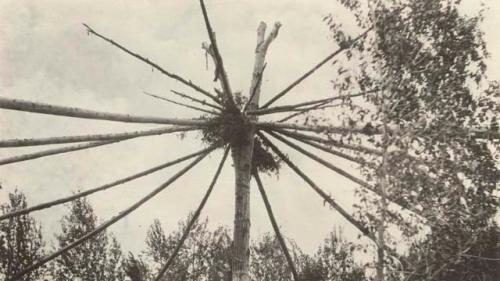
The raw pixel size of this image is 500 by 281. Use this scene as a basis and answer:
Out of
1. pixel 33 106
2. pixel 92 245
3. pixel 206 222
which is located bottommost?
pixel 92 245

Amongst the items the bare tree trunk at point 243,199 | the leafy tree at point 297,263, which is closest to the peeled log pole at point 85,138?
the bare tree trunk at point 243,199

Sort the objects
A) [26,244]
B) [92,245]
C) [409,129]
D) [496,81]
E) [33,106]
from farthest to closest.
A: [92,245] < [26,244] < [496,81] < [409,129] < [33,106]

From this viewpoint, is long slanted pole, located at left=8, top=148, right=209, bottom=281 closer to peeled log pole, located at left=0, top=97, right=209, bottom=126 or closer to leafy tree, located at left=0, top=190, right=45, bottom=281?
peeled log pole, located at left=0, top=97, right=209, bottom=126

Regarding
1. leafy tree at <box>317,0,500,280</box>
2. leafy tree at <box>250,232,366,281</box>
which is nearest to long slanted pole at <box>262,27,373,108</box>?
leafy tree at <box>317,0,500,280</box>

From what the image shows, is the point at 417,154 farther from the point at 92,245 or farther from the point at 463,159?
the point at 92,245

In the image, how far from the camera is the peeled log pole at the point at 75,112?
4.33 metres

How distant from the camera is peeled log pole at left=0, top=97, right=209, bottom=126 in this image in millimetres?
4328

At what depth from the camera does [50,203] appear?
21.6 ft

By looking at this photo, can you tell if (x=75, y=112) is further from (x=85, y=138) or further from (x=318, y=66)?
(x=318, y=66)

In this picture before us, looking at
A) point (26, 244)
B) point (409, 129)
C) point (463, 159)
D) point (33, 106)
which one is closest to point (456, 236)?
point (463, 159)

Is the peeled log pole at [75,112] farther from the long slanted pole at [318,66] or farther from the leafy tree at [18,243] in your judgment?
the leafy tree at [18,243]

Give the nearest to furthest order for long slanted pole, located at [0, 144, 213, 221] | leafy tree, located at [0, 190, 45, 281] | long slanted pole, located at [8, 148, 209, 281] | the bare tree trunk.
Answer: long slanted pole, located at [0, 144, 213, 221] < long slanted pole, located at [8, 148, 209, 281] < the bare tree trunk < leafy tree, located at [0, 190, 45, 281]

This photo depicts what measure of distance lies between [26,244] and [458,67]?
79.3 ft

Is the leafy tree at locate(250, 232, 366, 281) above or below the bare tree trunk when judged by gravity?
below
